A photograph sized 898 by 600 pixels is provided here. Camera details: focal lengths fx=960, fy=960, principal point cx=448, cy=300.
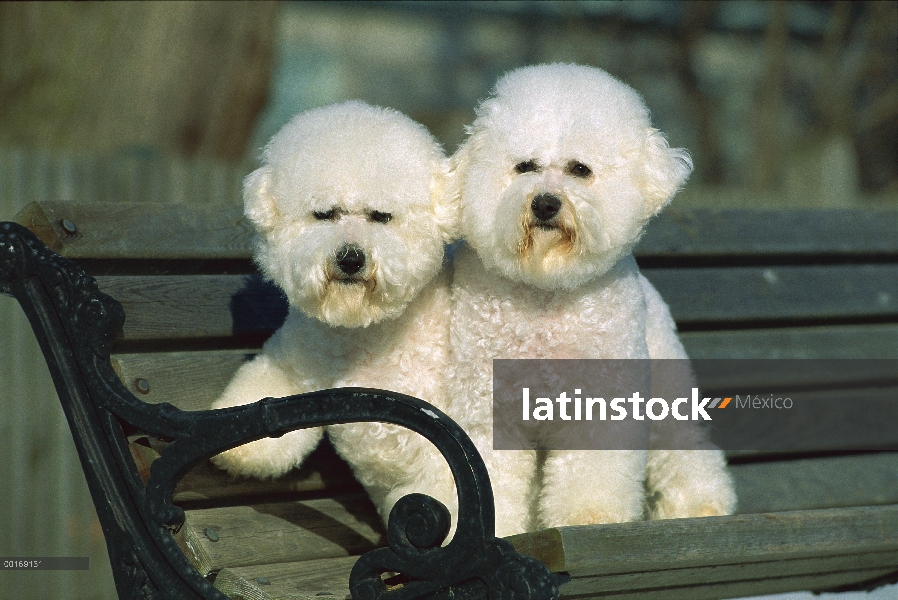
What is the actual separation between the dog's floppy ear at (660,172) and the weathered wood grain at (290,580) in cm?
95

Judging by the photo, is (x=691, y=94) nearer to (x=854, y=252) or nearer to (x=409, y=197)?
(x=854, y=252)

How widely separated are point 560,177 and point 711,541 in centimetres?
73

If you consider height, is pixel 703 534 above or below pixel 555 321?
below

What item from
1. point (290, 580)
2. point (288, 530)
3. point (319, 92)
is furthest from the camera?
point (319, 92)

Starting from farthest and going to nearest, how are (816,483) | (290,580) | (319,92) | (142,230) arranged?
(319,92), (816,483), (142,230), (290,580)

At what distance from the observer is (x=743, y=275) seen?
2852mm

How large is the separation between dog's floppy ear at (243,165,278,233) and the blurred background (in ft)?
1.62


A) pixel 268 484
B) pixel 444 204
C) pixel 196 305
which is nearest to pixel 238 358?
pixel 196 305

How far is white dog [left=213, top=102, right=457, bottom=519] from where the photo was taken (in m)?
1.86

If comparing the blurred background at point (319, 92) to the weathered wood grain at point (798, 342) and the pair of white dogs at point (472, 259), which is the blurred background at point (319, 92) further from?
the weathered wood grain at point (798, 342)

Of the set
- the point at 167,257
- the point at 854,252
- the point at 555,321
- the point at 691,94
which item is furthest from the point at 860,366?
the point at 691,94

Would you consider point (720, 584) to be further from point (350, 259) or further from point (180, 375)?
point (180, 375)

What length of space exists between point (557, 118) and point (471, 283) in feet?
1.24

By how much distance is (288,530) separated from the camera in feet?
6.72
